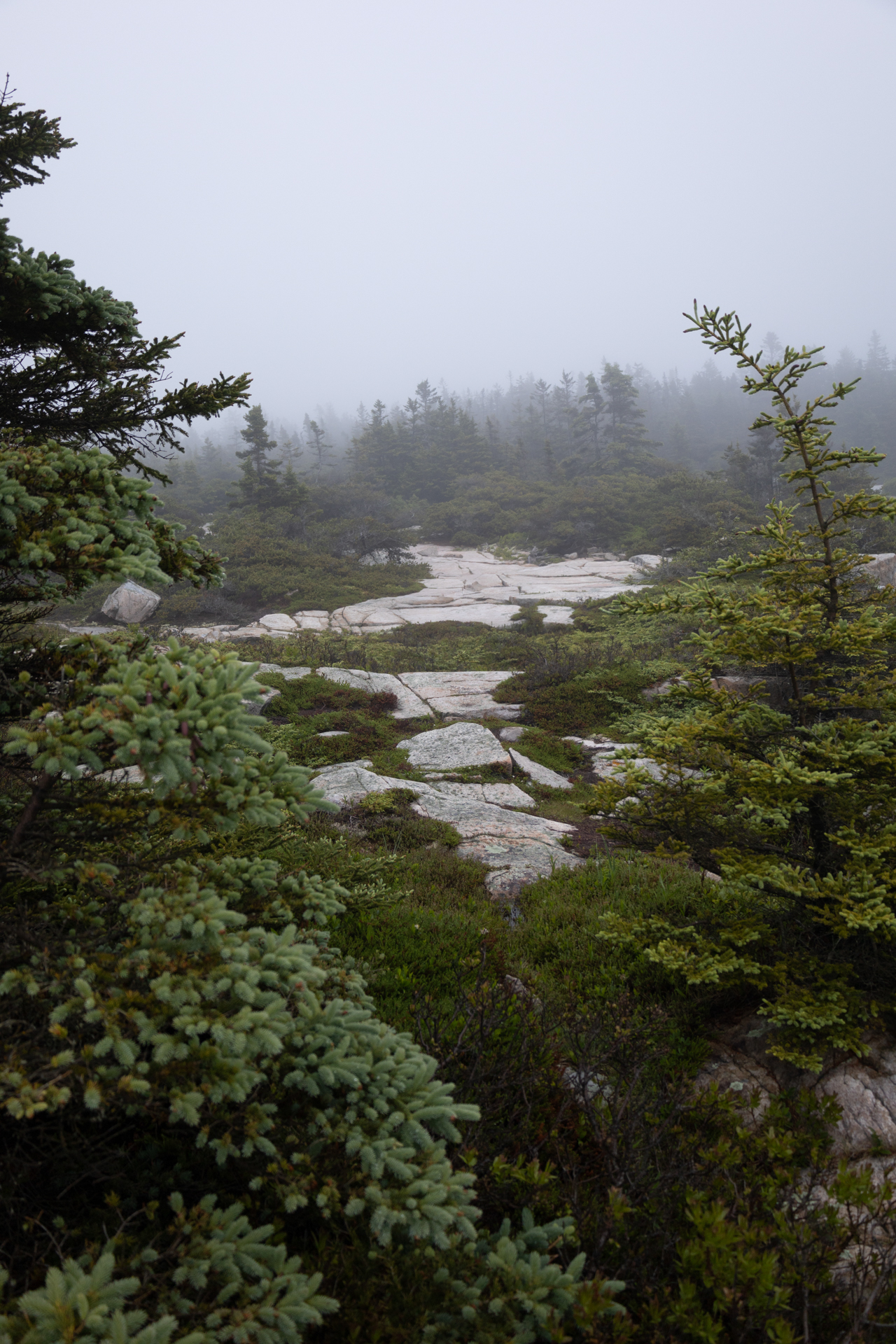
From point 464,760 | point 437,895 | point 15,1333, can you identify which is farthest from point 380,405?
point 15,1333

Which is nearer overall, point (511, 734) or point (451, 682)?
point (511, 734)

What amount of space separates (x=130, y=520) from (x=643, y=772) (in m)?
3.56

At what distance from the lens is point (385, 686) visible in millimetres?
14641

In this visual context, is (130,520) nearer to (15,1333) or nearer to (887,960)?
(15,1333)

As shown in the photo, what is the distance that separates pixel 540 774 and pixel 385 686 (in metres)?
5.31

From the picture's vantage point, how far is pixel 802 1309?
222 cm

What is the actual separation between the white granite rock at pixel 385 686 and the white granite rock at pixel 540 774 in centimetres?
274

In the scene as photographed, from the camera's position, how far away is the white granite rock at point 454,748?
10617mm

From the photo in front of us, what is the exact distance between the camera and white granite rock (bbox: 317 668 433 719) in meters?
13.4

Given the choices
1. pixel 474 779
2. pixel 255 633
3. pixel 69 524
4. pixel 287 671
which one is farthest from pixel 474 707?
pixel 69 524

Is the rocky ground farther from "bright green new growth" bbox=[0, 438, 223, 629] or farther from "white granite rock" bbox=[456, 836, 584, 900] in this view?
"bright green new growth" bbox=[0, 438, 223, 629]

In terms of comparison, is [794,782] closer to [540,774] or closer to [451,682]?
[540,774]

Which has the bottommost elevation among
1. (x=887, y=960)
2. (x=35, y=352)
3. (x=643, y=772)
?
(x=887, y=960)

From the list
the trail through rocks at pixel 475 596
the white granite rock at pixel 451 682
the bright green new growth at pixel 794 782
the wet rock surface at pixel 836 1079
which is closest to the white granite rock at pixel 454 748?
the white granite rock at pixel 451 682
